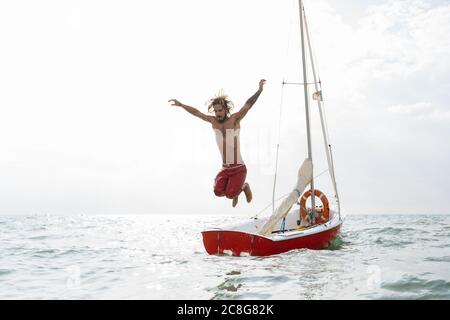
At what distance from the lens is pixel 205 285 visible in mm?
10461

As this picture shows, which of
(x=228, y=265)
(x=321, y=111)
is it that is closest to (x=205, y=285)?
(x=228, y=265)

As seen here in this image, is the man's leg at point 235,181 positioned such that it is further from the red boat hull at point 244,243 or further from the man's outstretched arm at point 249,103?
the red boat hull at point 244,243

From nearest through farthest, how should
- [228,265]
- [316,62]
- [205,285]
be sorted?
[205,285] < [228,265] < [316,62]

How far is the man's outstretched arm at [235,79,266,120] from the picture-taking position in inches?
283

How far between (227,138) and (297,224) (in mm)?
16882

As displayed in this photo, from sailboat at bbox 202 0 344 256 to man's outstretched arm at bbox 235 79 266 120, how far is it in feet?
27.7

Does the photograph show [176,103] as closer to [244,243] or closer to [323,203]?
[244,243]

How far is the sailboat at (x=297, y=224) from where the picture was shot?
49.7 ft

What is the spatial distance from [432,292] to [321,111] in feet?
44.2

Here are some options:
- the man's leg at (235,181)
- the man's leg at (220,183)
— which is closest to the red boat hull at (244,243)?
the man's leg at (235,181)

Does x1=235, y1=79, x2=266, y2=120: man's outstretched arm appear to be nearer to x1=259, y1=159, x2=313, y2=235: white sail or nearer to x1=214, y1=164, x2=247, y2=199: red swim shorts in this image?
x1=214, y1=164, x2=247, y2=199: red swim shorts

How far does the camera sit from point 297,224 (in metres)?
23.1

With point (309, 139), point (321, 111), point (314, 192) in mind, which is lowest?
point (314, 192)
